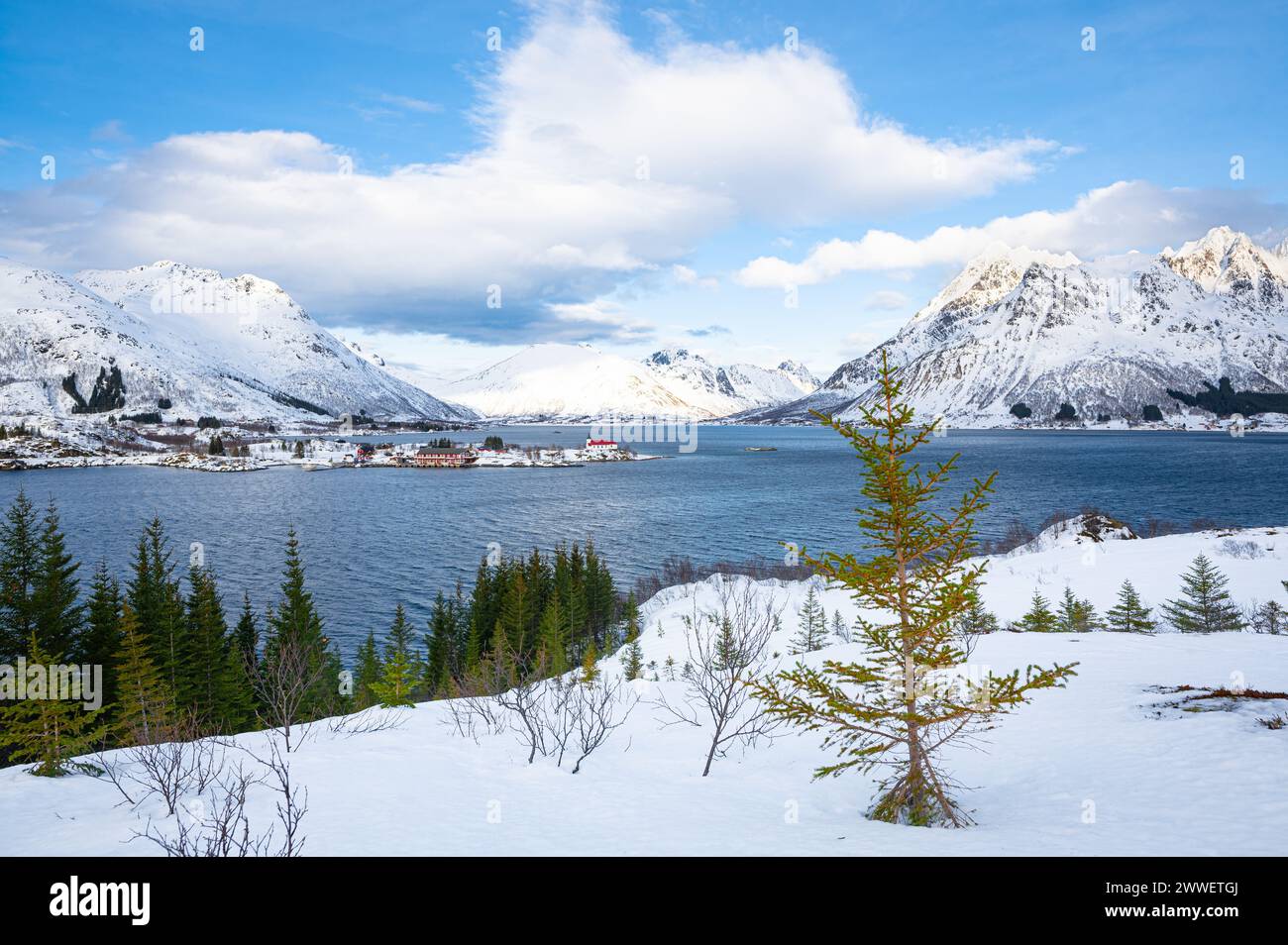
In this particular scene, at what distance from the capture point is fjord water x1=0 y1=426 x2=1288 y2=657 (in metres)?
64.9

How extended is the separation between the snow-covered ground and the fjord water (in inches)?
1320

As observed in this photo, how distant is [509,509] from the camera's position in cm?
10281

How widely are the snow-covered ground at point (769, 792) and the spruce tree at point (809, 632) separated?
1483cm

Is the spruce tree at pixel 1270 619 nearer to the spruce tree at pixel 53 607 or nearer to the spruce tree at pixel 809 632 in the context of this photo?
the spruce tree at pixel 809 632

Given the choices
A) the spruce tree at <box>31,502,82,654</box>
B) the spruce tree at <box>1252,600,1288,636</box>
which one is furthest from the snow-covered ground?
the spruce tree at <box>31,502,82,654</box>

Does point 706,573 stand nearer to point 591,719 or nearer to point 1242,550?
point 1242,550

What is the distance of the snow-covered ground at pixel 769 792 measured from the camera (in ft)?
33.6

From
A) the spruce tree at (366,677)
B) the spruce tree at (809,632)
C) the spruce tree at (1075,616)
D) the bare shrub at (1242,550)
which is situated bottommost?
the spruce tree at (366,677)

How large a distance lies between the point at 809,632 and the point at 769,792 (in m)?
23.0

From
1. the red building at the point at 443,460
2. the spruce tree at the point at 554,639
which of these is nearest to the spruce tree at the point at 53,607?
the spruce tree at the point at 554,639

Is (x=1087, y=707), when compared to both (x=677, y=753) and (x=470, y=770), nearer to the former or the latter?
(x=677, y=753)
